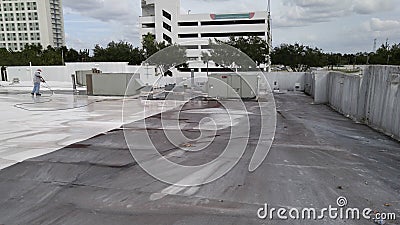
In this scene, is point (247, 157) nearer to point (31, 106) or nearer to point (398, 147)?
point (398, 147)

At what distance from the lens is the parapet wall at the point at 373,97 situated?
30.1 ft

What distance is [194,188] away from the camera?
536 centimetres

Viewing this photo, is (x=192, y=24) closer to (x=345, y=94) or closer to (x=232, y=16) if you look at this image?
(x=232, y=16)

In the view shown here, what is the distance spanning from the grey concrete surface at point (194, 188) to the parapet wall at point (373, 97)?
1292mm

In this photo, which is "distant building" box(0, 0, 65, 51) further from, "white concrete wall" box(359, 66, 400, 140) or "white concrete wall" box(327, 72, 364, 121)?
"white concrete wall" box(359, 66, 400, 140)

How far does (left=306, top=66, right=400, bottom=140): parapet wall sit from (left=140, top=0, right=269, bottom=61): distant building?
60348 millimetres

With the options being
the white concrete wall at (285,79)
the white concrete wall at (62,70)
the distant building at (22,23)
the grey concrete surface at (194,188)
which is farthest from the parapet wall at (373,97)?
the distant building at (22,23)

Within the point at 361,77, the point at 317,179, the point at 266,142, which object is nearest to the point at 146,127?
the point at 266,142

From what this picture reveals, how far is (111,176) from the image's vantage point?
5.89 metres

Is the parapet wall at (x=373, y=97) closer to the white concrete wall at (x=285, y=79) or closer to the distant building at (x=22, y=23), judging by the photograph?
the white concrete wall at (x=285, y=79)

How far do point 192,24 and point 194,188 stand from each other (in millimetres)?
76807

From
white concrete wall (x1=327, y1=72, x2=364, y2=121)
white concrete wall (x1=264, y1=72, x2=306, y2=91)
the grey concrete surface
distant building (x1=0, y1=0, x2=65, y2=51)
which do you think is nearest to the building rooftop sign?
white concrete wall (x1=264, y1=72, x2=306, y2=91)

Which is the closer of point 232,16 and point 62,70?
point 62,70

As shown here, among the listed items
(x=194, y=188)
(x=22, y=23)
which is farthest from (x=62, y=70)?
(x=22, y=23)
